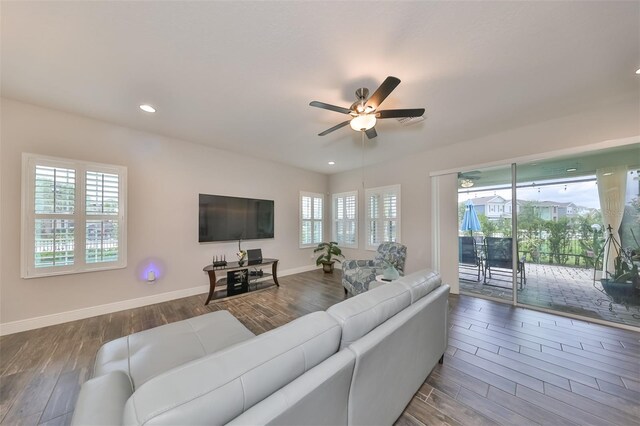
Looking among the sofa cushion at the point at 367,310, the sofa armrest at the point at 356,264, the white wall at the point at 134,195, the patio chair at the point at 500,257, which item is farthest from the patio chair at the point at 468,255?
the white wall at the point at 134,195

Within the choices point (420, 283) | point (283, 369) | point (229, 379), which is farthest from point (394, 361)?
point (229, 379)

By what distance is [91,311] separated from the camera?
3.02 meters

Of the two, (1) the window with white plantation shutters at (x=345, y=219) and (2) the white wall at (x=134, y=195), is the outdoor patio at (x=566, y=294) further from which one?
(2) the white wall at (x=134, y=195)

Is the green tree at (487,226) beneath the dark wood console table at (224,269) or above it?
above

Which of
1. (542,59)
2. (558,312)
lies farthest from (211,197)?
(558,312)

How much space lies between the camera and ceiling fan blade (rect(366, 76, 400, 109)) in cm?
177

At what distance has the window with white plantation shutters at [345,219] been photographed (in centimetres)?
571

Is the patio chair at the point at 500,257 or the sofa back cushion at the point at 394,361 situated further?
the patio chair at the point at 500,257

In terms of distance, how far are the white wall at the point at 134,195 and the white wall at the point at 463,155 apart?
2588 millimetres

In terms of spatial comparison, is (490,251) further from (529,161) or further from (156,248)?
(156,248)

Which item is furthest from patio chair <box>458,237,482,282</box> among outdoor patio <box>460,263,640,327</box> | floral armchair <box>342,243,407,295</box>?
floral armchair <box>342,243,407,295</box>

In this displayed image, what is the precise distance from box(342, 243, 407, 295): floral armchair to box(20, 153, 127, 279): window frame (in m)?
3.40

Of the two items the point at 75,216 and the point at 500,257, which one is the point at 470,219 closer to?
the point at 500,257

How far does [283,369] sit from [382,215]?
4591 mm
